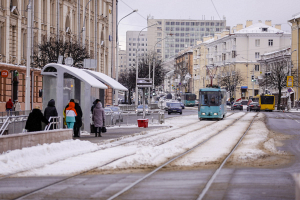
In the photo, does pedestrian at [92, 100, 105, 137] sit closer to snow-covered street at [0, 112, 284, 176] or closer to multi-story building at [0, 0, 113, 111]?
snow-covered street at [0, 112, 284, 176]

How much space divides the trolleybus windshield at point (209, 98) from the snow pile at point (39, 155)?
26.5 m

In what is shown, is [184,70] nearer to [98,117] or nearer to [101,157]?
[98,117]

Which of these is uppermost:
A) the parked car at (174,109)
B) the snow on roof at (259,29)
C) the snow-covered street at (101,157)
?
the snow on roof at (259,29)

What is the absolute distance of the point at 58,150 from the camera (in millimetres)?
16516

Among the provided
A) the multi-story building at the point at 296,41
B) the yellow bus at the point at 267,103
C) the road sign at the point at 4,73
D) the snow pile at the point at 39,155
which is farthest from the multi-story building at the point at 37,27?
the multi-story building at the point at 296,41

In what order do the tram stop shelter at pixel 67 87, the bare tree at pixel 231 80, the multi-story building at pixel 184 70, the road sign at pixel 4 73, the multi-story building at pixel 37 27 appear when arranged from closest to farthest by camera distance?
1. the tram stop shelter at pixel 67 87
2. the road sign at pixel 4 73
3. the multi-story building at pixel 37 27
4. the bare tree at pixel 231 80
5. the multi-story building at pixel 184 70

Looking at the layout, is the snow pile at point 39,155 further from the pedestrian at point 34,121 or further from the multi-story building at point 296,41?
the multi-story building at point 296,41

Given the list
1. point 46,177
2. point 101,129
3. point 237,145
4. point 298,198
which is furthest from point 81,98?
point 298,198

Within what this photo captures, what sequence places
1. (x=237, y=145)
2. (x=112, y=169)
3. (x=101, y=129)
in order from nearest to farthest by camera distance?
(x=112, y=169), (x=237, y=145), (x=101, y=129)

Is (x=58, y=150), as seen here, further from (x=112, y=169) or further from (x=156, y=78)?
(x=156, y=78)

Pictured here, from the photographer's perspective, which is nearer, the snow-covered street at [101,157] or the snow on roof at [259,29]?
the snow-covered street at [101,157]

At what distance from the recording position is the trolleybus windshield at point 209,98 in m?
44.2

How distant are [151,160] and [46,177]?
3.75 m

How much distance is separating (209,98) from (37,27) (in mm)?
15904
